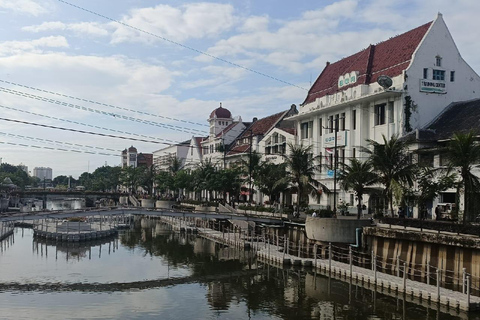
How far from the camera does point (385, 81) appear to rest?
61.6m

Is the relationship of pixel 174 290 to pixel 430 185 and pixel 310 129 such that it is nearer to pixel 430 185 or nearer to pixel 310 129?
pixel 430 185

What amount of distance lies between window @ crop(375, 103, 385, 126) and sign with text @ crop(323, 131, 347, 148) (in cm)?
561

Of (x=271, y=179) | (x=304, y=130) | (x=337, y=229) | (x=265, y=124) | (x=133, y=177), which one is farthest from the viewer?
(x=133, y=177)

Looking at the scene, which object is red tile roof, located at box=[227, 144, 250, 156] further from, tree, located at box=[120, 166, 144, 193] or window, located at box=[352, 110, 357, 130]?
tree, located at box=[120, 166, 144, 193]

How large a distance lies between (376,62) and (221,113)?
61.6m

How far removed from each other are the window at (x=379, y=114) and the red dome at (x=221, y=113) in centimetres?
6547

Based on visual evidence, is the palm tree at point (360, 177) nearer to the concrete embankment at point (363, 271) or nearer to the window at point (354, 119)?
the concrete embankment at point (363, 271)

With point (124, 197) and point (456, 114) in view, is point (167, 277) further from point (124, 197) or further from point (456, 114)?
point (124, 197)

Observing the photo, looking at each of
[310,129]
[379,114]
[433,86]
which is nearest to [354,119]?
[379,114]

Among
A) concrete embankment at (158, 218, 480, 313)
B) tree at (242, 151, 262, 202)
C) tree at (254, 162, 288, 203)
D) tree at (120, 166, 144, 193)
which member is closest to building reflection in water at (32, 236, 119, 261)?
concrete embankment at (158, 218, 480, 313)

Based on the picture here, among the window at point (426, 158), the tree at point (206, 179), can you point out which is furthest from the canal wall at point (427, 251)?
the tree at point (206, 179)

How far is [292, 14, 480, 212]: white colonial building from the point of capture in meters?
60.8

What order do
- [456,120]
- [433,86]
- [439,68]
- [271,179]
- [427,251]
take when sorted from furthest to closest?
[271,179], [439,68], [433,86], [456,120], [427,251]

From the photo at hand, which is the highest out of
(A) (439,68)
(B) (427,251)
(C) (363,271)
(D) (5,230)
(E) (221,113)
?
(E) (221,113)
